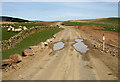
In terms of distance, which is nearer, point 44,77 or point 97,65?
point 44,77

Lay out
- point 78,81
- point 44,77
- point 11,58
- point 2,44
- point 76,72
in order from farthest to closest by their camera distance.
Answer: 1. point 2,44
2. point 11,58
3. point 76,72
4. point 44,77
5. point 78,81

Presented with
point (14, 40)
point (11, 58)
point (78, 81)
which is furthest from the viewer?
point (14, 40)

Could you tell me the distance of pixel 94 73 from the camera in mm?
7746

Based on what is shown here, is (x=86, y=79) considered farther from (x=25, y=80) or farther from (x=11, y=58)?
(x=11, y=58)

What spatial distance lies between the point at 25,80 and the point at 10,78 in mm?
1201

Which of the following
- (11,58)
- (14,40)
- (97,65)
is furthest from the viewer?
(14,40)

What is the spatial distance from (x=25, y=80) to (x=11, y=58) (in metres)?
4.11

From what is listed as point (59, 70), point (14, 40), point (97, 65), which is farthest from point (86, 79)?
point (14, 40)

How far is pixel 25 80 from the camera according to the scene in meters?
7.04

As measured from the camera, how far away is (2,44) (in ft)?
59.0

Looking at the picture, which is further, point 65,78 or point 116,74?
point 116,74

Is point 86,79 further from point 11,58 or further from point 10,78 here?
point 11,58

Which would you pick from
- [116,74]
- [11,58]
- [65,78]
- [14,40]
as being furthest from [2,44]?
[116,74]

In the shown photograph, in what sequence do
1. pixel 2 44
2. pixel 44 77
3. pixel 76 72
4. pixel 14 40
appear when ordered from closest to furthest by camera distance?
1. pixel 44 77
2. pixel 76 72
3. pixel 2 44
4. pixel 14 40
